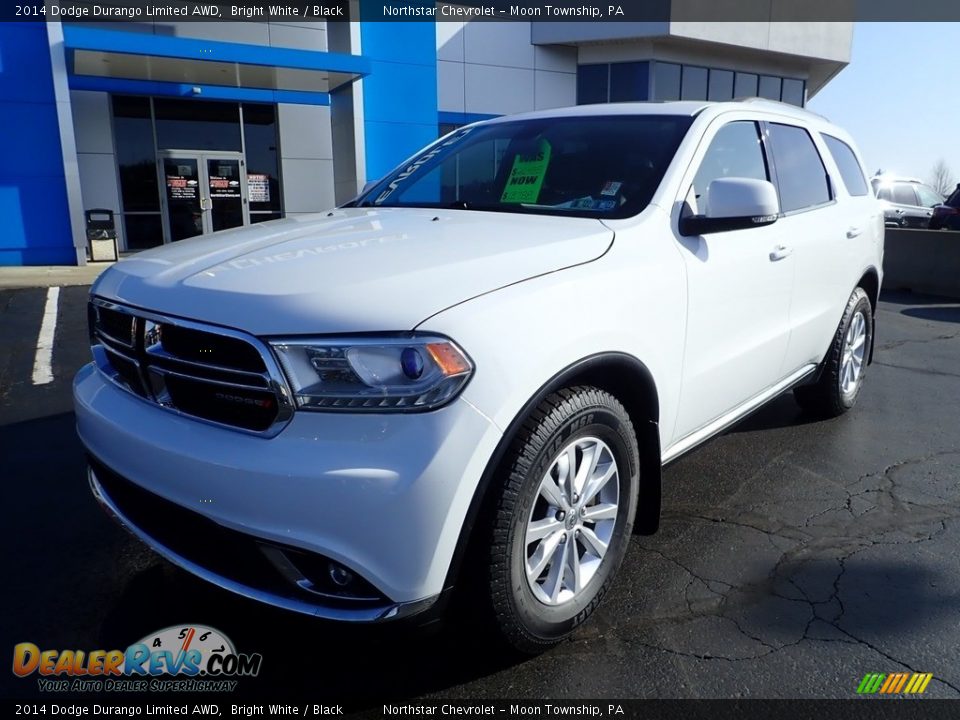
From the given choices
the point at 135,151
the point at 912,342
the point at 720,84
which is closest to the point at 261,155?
the point at 135,151

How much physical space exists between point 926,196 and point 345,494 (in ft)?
77.0

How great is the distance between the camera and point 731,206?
9.30 ft

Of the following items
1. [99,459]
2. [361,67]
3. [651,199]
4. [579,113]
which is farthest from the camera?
[361,67]

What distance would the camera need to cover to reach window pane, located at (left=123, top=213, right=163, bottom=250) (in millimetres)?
15930

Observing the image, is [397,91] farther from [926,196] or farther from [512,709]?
[512,709]

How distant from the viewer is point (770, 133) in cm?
382

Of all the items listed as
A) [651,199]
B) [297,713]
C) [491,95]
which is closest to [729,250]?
[651,199]

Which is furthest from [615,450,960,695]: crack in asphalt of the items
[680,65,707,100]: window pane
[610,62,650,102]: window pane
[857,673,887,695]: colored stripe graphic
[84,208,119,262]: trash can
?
[680,65,707,100]: window pane

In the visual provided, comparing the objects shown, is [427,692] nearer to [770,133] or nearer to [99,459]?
[99,459]

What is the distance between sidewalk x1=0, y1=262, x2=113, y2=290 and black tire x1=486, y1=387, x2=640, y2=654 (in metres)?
9.54

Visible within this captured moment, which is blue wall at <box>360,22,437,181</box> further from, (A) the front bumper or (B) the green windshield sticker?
(A) the front bumper

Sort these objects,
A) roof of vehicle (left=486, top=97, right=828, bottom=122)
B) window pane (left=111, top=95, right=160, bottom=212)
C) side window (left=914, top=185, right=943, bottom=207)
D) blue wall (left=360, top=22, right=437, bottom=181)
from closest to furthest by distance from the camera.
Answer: roof of vehicle (left=486, top=97, right=828, bottom=122) < window pane (left=111, top=95, right=160, bottom=212) < blue wall (left=360, top=22, right=437, bottom=181) < side window (left=914, top=185, right=943, bottom=207)

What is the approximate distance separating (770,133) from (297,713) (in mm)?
3429

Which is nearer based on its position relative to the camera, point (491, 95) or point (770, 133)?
point (770, 133)
